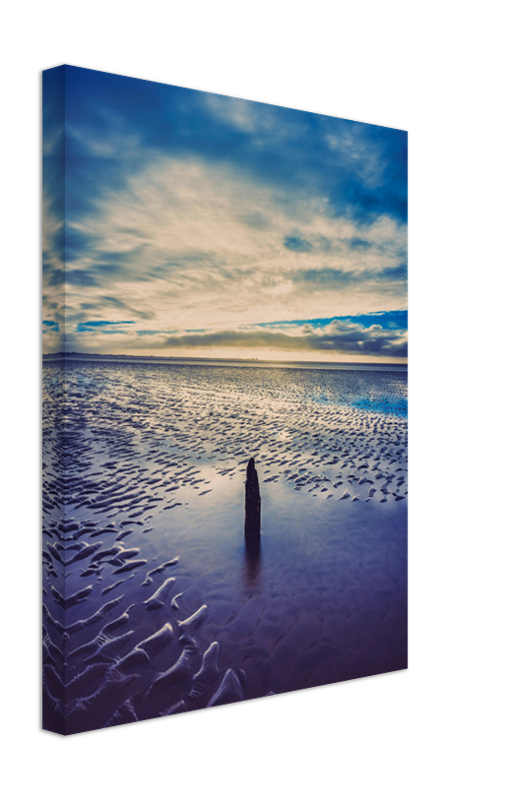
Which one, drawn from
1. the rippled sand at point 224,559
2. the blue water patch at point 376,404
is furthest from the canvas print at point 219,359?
the blue water patch at point 376,404

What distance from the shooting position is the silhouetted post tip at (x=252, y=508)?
3.09 m

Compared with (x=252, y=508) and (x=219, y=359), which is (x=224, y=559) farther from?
(x=219, y=359)

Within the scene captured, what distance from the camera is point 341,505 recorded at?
3.45 meters

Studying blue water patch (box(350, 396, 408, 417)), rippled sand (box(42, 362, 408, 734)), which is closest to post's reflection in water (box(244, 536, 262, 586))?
rippled sand (box(42, 362, 408, 734))

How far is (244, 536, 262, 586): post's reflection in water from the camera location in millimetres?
2686

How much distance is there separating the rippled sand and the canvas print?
15mm

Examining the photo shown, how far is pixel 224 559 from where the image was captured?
282 centimetres

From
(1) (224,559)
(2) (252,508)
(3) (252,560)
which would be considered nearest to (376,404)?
(2) (252,508)

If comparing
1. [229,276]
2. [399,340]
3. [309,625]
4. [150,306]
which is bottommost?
[309,625]

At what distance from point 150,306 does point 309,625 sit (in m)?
2.66

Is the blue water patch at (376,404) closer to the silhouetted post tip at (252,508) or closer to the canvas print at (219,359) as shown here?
the canvas print at (219,359)

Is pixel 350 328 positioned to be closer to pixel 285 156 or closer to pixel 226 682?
pixel 285 156

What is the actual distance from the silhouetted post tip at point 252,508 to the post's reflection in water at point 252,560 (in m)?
0.06

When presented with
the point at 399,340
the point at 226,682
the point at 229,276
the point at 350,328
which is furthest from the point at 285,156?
the point at 226,682
